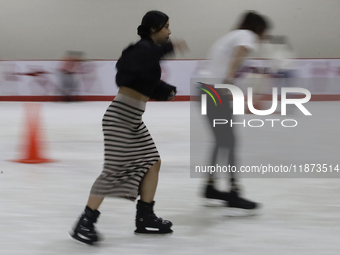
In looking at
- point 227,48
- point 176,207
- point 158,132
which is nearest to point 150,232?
point 176,207

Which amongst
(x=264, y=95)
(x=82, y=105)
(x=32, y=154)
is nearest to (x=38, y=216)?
(x=32, y=154)

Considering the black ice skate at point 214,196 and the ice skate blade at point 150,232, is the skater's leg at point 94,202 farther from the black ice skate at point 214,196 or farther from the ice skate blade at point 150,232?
the black ice skate at point 214,196

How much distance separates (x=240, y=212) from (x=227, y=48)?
1.06m

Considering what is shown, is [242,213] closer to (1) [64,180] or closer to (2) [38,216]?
(2) [38,216]

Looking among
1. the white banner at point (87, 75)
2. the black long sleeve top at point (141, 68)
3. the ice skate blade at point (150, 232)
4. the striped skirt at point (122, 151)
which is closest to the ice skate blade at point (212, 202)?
the ice skate blade at point (150, 232)

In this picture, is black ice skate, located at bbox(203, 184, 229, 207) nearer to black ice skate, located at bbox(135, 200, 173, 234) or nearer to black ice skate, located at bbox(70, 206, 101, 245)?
black ice skate, located at bbox(135, 200, 173, 234)

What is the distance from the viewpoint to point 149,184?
2953 mm

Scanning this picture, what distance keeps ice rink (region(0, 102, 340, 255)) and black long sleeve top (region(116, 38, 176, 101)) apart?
2.75 ft

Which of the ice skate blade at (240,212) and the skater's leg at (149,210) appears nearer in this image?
the skater's leg at (149,210)

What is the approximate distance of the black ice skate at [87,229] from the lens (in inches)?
110

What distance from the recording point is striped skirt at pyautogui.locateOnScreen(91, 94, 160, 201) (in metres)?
2.81

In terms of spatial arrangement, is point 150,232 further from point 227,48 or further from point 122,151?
Result: point 227,48

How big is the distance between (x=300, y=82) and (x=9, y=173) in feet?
30.2

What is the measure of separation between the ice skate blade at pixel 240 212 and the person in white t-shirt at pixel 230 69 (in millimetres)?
45
